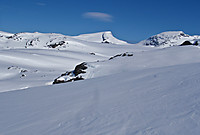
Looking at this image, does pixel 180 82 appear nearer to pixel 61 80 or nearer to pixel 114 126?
pixel 114 126

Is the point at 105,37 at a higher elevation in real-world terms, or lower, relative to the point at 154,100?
higher

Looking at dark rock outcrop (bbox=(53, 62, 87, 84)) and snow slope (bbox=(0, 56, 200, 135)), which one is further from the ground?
snow slope (bbox=(0, 56, 200, 135))

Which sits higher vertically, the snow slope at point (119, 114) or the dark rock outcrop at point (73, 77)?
the snow slope at point (119, 114)

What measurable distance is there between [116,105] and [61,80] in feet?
30.9

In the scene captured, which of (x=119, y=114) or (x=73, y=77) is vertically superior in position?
(x=119, y=114)

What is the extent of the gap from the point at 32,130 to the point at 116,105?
168cm

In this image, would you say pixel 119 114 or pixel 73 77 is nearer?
pixel 119 114

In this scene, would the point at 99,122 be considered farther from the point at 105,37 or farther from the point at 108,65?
the point at 105,37

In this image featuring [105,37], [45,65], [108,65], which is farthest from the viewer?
[105,37]

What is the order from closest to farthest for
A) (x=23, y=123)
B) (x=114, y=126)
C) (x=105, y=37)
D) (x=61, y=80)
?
(x=114, y=126) → (x=23, y=123) → (x=61, y=80) → (x=105, y=37)

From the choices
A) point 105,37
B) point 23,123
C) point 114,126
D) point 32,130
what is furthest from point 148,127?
point 105,37

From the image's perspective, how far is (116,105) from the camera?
12.9ft

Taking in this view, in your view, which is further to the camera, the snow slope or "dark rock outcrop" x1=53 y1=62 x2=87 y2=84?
"dark rock outcrop" x1=53 y1=62 x2=87 y2=84

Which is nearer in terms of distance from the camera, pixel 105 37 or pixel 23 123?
pixel 23 123
